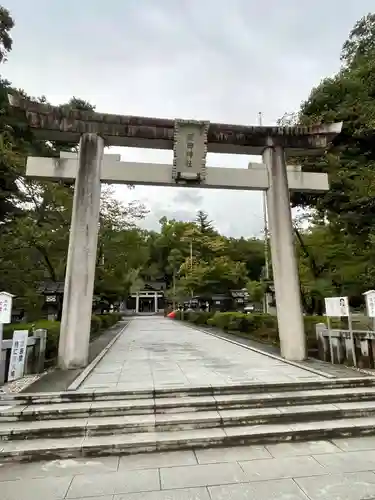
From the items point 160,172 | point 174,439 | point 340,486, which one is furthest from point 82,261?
point 340,486

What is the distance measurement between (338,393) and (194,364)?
362 cm

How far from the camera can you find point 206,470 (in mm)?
3873

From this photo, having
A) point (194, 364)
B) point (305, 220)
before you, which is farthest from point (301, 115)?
point (194, 364)

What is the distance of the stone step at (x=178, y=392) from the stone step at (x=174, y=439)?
91cm

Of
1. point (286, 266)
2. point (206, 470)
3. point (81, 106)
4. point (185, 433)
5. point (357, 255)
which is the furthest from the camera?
point (81, 106)

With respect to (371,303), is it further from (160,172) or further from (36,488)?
(36,488)

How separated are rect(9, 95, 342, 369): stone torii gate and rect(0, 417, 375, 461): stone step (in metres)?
3.92

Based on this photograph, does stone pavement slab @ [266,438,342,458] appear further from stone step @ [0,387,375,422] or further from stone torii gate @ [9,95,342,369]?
stone torii gate @ [9,95,342,369]

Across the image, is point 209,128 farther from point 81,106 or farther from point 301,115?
point 81,106

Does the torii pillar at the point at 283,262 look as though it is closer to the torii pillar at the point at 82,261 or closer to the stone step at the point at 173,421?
the stone step at the point at 173,421

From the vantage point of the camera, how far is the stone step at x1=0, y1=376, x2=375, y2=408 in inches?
213

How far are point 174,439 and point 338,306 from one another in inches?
209

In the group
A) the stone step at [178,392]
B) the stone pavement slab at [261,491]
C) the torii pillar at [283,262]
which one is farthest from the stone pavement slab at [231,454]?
the torii pillar at [283,262]

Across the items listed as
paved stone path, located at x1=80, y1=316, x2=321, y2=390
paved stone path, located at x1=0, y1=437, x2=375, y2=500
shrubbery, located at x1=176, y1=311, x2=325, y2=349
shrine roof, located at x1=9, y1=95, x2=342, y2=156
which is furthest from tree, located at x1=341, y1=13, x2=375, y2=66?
paved stone path, located at x1=0, y1=437, x2=375, y2=500
